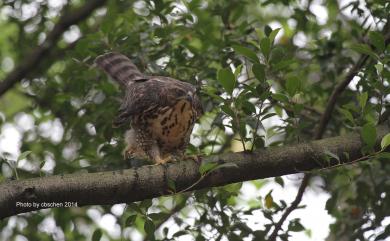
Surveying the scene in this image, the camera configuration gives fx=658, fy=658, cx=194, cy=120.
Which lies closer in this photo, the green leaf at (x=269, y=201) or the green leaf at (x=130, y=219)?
the green leaf at (x=130, y=219)

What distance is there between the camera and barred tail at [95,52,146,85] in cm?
506

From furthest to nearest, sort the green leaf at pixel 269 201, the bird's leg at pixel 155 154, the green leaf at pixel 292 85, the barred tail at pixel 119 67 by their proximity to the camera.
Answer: the barred tail at pixel 119 67 → the bird's leg at pixel 155 154 → the green leaf at pixel 269 201 → the green leaf at pixel 292 85

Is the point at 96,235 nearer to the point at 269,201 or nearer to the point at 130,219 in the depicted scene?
the point at 130,219

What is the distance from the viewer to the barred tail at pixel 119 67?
506 centimetres

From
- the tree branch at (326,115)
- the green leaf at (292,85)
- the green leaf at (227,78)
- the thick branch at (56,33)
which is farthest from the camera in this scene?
the tree branch at (326,115)

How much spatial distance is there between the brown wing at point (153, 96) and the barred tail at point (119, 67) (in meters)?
0.28

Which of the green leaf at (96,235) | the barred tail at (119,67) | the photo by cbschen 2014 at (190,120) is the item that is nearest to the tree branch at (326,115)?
the photo by cbschen 2014 at (190,120)

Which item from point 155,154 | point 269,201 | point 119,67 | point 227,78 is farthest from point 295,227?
point 119,67

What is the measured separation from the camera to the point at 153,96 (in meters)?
4.79

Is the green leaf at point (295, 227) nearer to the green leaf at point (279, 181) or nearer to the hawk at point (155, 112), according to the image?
the green leaf at point (279, 181)

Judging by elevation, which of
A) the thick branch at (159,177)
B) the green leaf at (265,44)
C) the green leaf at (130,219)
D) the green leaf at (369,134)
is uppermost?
the green leaf at (265,44)

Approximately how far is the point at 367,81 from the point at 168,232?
1748 millimetres

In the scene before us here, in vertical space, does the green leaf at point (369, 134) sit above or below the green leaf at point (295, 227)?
above

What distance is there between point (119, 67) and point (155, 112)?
536mm
